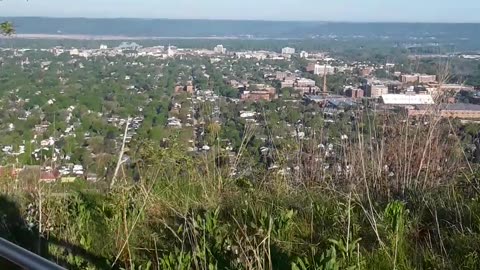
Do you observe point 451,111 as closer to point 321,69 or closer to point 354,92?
point 354,92

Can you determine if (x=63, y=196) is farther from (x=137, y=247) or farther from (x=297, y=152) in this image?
(x=297, y=152)

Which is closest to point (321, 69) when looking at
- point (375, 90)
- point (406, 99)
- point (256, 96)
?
point (256, 96)

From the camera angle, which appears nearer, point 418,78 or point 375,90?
point 418,78

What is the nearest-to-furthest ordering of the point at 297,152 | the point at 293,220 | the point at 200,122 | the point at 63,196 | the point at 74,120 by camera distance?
1. the point at 293,220
2. the point at 63,196
3. the point at 297,152
4. the point at 200,122
5. the point at 74,120

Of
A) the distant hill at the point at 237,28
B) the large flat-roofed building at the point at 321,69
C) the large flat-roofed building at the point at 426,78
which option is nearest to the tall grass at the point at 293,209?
the large flat-roofed building at the point at 426,78

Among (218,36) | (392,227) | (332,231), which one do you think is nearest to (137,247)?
(332,231)

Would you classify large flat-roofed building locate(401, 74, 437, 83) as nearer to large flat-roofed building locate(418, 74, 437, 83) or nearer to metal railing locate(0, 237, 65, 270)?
large flat-roofed building locate(418, 74, 437, 83)

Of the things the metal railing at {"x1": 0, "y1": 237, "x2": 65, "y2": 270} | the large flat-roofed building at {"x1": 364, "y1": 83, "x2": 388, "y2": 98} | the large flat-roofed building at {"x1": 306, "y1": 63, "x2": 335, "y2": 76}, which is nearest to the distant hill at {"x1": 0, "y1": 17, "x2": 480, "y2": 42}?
the large flat-roofed building at {"x1": 306, "y1": 63, "x2": 335, "y2": 76}
